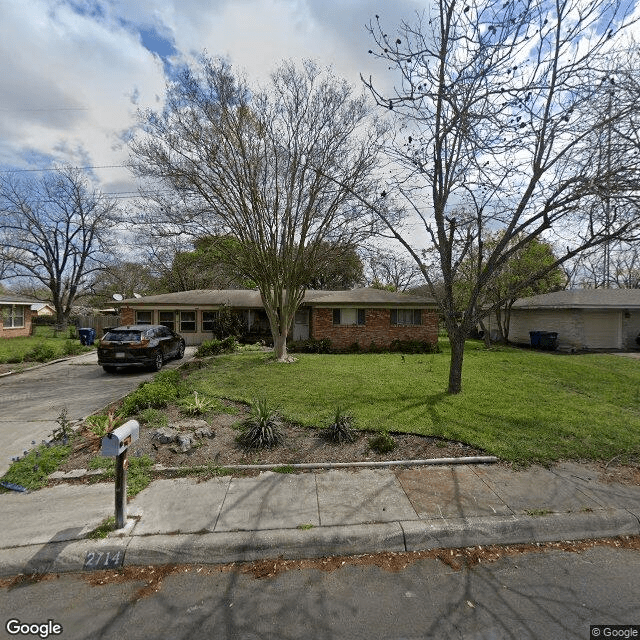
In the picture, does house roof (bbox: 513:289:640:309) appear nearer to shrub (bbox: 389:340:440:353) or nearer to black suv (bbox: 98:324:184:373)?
shrub (bbox: 389:340:440:353)

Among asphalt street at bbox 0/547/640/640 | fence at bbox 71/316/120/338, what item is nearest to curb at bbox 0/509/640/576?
asphalt street at bbox 0/547/640/640

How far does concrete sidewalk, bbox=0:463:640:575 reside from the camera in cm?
318

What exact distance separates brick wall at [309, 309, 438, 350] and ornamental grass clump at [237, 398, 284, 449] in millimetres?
12179

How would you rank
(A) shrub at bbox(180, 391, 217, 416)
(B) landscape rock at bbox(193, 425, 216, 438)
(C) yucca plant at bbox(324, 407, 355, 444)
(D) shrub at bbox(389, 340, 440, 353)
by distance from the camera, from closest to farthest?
(C) yucca plant at bbox(324, 407, 355, 444), (B) landscape rock at bbox(193, 425, 216, 438), (A) shrub at bbox(180, 391, 217, 416), (D) shrub at bbox(389, 340, 440, 353)

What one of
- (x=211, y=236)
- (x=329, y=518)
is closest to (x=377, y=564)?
(x=329, y=518)

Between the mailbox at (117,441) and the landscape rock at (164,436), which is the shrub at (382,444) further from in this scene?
the mailbox at (117,441)

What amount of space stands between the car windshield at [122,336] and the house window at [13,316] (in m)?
19.9

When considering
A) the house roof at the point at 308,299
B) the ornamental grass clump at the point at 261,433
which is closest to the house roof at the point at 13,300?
the house roof at the point at 308,299

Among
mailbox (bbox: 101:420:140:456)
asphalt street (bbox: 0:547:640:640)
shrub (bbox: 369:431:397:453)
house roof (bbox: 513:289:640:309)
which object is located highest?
house roof (bbox: 513:289:640:309)

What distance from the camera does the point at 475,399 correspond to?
757cm

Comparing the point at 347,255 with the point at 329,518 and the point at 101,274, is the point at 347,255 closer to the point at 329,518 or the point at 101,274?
the point at 329,518

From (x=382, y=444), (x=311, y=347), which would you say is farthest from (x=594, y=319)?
(x=382, y=444)

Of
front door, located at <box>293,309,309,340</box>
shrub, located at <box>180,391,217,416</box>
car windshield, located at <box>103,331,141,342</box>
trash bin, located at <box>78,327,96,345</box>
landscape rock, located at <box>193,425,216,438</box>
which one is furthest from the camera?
front door, located at <box>293,309,309,340</box>

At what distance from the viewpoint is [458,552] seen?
3.27m
